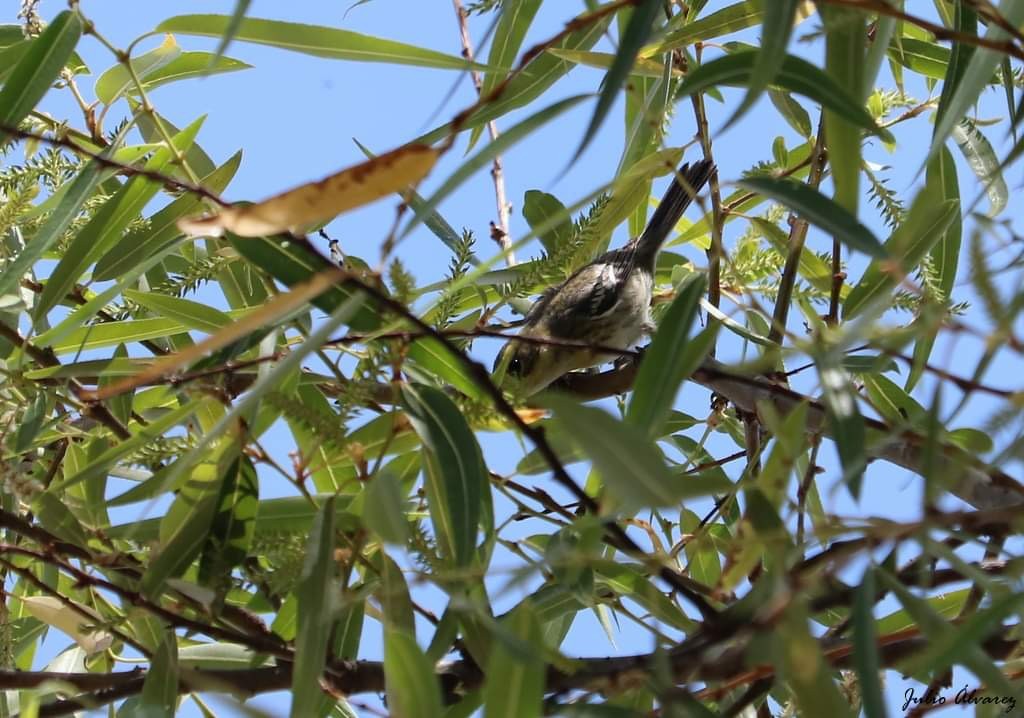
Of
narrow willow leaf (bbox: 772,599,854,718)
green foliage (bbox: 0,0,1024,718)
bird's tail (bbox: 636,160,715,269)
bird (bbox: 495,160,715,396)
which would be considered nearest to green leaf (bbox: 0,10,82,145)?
green foliage (bbox: 0,0,1024,718)

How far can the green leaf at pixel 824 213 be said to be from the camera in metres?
1.40

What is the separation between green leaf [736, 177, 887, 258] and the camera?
55.2 inches

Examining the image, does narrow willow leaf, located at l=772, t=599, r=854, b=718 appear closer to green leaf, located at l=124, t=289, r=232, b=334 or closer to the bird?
green leaf, located at l=124, t=289, r=232, b=334

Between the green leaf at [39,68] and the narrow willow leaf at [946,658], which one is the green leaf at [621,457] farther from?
the green leaf at [39,68]

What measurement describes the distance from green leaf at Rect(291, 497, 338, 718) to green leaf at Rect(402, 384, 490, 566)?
0.54 feet

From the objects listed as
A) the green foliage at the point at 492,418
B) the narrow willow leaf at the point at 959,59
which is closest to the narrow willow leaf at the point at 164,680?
the green foliage at the point at 492,418

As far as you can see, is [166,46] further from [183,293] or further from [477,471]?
[477,471]

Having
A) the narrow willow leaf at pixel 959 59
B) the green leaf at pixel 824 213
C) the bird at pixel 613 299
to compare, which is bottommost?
the green leaf at pixel 824 213

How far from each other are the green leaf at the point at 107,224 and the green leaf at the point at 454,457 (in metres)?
0.78

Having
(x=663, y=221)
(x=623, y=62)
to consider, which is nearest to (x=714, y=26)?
(x=623, y=62)

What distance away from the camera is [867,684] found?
1188 mm

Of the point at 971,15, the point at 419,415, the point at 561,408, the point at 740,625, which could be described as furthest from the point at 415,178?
the point at 971,15

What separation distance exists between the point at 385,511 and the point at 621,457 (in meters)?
0.29

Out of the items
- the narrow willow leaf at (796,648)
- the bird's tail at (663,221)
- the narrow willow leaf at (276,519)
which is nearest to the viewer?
the narrow willow leaf at (796,648)
